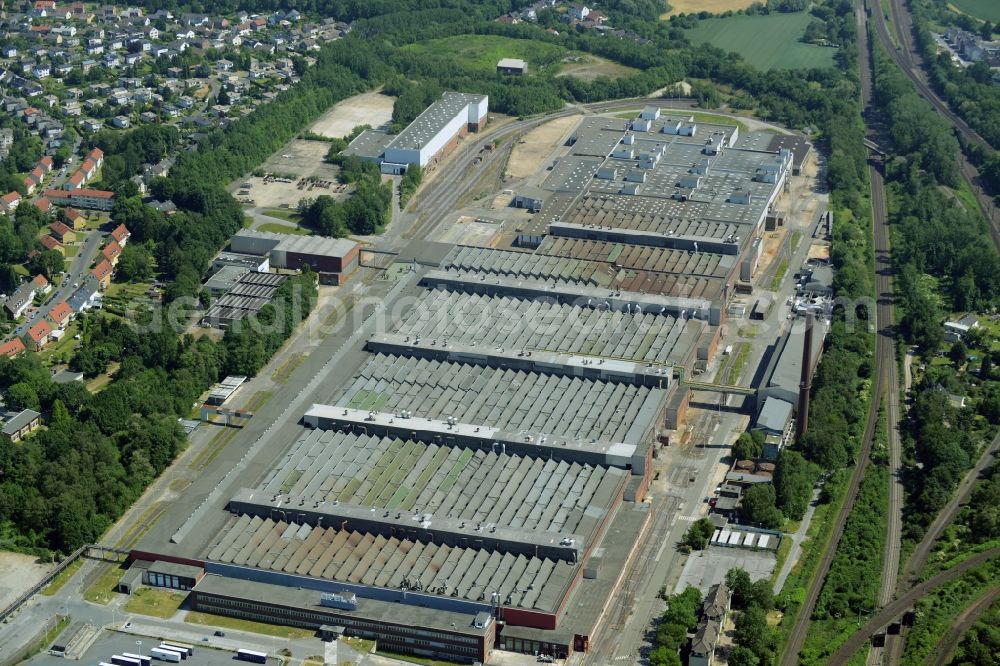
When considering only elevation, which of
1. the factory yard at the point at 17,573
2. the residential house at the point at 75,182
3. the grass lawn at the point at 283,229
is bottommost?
the residential house at the point at 75,182

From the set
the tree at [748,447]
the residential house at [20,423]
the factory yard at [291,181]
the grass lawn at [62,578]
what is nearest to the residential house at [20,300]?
the residential house at [20,423]

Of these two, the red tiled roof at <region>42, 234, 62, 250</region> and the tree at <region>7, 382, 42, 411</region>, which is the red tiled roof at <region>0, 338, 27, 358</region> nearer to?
the tree at <region>7, 382, 42, 411</region>

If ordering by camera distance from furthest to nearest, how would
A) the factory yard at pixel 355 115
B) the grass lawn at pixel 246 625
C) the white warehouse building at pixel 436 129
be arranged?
the factory yard at pixel 355 115 → the white warehouse building at pixel 436 129 → the grass lawn at pixel 246 625

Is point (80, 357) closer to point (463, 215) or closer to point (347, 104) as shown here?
point (463, 215)

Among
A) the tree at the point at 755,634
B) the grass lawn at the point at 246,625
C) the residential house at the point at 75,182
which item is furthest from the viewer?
the residential house at the point at 75,182

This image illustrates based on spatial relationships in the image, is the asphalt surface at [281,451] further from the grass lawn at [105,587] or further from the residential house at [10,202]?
the residential house at [10,202]

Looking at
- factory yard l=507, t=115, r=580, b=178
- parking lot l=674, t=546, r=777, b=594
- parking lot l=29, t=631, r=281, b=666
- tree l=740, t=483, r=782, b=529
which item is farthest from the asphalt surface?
factory yard l=507, t=115, r=580, b=178

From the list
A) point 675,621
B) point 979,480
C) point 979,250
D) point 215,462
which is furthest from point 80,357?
point 979,250
